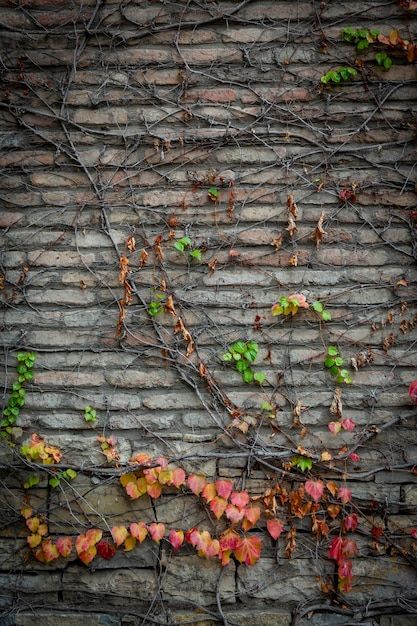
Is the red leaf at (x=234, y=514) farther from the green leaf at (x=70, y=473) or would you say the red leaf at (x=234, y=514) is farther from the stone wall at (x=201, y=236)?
the green leaf at (x=70, y=473)

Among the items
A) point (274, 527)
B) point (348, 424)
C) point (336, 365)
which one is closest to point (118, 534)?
point (274, 527)

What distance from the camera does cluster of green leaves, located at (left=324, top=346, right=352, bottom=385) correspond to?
2.89m

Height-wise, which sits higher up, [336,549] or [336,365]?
[336,365]

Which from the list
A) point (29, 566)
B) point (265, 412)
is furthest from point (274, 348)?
point (29, 566)

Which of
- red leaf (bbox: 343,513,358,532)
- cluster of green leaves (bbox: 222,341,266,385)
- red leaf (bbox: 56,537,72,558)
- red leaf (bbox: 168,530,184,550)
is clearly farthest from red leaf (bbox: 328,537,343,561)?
red leaf (bbox: 56,537,72,558)

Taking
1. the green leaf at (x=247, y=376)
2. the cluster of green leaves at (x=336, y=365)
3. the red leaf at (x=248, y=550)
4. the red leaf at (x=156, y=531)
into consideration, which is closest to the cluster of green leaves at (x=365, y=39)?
the cluster of green leaves at (x=336, y=365)

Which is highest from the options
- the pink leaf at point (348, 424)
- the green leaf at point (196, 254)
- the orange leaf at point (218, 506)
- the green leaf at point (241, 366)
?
the green leaf at point (196, 254)

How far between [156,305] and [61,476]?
37.7 inches

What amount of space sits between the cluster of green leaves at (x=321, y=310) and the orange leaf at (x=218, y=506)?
101 cm

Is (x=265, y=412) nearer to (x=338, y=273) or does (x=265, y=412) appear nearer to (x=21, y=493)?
(x=338, y=273)

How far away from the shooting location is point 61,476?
2.88 m

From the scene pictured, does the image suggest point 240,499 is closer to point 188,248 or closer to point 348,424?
point 348,424

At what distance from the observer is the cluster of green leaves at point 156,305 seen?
9.58 feet

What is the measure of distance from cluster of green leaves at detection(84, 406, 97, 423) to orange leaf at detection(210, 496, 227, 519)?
71cm
